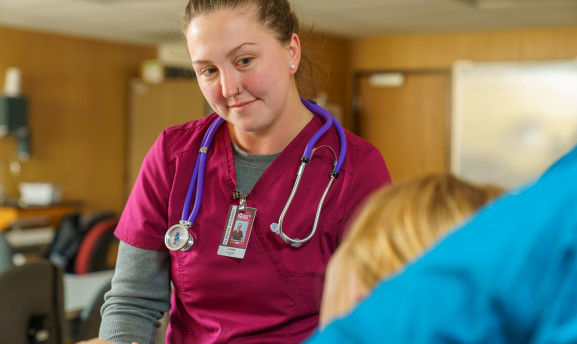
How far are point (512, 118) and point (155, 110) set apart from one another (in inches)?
137

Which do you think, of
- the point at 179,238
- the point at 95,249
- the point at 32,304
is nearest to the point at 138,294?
the point at 179,238

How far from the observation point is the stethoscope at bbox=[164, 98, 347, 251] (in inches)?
49.3

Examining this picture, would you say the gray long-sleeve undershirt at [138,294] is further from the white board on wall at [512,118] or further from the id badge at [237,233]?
the white board on wall at [512,118]

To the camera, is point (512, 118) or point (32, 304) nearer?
point (32, 304)

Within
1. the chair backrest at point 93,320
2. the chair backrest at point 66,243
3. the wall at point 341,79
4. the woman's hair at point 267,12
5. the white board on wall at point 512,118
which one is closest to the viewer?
the woman's hair at point 267,12

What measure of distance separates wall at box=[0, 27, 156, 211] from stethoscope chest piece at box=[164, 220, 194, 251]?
18.8 ft

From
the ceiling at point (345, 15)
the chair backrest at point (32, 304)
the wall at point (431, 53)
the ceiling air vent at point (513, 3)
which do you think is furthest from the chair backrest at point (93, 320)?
the wall at point (431, 53)

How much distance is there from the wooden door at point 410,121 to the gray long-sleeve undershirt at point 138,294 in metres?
5.97

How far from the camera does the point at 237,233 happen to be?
1.26m

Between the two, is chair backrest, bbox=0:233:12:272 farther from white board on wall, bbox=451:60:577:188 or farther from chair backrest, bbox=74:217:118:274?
white board on wall, bbox=451:60:577:188

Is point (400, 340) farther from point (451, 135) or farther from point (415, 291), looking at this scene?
point (451, 135)

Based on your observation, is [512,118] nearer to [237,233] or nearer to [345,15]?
[345,15]

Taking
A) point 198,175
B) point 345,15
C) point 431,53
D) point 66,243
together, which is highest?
point 345,15

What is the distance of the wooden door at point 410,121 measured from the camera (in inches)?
A: 283
